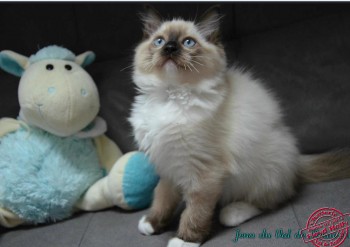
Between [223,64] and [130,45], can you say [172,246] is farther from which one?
[130,45]

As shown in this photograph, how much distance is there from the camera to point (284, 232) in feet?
4.18

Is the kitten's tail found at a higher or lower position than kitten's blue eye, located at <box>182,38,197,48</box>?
lower

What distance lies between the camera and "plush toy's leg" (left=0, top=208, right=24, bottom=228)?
1.49m

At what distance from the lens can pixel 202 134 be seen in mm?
1296

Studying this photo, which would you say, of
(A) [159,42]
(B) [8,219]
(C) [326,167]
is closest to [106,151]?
(B) [8,219]

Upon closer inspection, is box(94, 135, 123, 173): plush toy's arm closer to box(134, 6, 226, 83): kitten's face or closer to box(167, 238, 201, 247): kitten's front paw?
box(134, 6, 226, 83): kitten's face

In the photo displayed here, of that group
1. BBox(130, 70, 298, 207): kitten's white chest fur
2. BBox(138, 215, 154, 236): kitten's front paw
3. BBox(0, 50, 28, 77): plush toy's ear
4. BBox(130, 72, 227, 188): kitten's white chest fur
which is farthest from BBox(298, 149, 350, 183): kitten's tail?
BBox(0, 50, 28, 77): plush toy's ear

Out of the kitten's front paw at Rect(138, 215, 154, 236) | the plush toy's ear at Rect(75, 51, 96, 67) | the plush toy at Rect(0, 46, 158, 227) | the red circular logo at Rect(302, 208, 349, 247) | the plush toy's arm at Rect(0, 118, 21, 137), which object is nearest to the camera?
the red circular logo at Rect(302, 208, 349, 247)

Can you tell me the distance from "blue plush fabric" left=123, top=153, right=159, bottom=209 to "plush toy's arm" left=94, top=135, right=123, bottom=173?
0.73 ft

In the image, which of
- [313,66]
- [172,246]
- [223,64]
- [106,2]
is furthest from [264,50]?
[172,246]

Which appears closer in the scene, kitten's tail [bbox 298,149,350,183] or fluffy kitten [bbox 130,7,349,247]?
fluffy kitten [bbox 130,7,349,247]

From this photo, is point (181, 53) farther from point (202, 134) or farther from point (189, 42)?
point (202, 134)

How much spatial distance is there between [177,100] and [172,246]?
1.74ft

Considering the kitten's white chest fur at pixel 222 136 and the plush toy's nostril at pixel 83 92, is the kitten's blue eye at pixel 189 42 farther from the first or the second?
the plush toy's nostril at pixel 83 92
